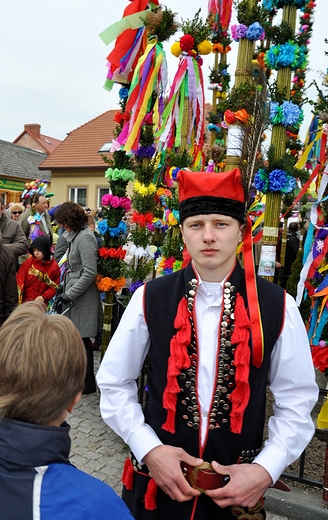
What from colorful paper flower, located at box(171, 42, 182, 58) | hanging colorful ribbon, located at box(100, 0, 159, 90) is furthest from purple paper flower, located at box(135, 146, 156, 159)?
colorful paper flower, located at box(171, 42, 182, 58)

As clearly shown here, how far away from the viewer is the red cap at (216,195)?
165cm

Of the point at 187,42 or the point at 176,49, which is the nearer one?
the point at 187,42

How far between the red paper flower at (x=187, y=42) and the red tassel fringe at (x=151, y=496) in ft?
11.6

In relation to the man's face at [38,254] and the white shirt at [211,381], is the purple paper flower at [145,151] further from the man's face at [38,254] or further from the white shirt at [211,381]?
the white shirt at [211,381]

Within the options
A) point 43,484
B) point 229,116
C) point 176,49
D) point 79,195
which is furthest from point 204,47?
point 79,195

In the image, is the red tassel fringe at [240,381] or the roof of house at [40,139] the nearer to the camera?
the red tassel fringe at [240,381]

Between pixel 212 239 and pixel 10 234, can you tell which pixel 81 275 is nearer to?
pixel 10 234

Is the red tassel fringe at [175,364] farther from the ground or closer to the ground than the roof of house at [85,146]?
closer to the ground

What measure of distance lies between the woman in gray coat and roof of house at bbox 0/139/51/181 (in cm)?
2411

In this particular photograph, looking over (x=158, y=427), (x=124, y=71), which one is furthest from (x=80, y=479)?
(x=124, y=71)

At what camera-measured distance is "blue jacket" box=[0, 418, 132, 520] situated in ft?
3.53

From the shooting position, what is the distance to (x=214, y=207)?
165cm

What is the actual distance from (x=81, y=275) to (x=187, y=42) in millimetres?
2353

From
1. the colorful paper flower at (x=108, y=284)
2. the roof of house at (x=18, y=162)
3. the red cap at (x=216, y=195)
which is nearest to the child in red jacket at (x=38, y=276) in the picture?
the colorful paper flower at (x=108, y=284)
